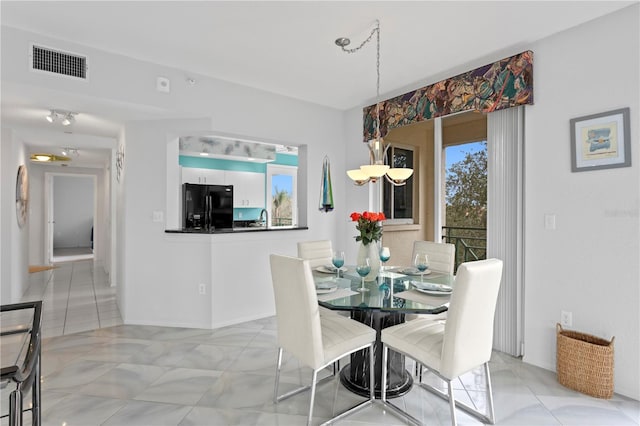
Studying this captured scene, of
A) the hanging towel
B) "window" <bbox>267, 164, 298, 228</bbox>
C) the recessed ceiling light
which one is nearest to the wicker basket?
the hanging towel

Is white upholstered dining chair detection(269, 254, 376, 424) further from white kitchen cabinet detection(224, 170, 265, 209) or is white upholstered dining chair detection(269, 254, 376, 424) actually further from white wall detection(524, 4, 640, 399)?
white kitchen cabinet detection(224, 170, 265, 209)

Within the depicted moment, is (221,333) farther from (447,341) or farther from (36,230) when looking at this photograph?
(36,230)

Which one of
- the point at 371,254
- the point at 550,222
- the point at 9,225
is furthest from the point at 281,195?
the point at 550,222

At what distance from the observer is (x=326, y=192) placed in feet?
14.8

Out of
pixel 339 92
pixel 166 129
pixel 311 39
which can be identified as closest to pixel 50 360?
pixel 166 129

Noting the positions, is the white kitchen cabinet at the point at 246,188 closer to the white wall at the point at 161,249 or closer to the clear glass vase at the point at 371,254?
the white wall at the point at 161,249

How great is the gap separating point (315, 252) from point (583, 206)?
85.4 inches

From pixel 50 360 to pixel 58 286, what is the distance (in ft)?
10.6

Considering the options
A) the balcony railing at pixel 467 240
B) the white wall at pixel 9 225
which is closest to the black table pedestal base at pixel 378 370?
the balcony railing at pixel 467 240

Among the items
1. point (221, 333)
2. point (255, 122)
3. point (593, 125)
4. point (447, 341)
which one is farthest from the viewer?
point (255, 122)

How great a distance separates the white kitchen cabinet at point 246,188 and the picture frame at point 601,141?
19.1 feet

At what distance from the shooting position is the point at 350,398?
230 centimetres

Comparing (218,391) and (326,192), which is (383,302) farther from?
(326,192)

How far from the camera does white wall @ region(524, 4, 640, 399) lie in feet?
7.55
